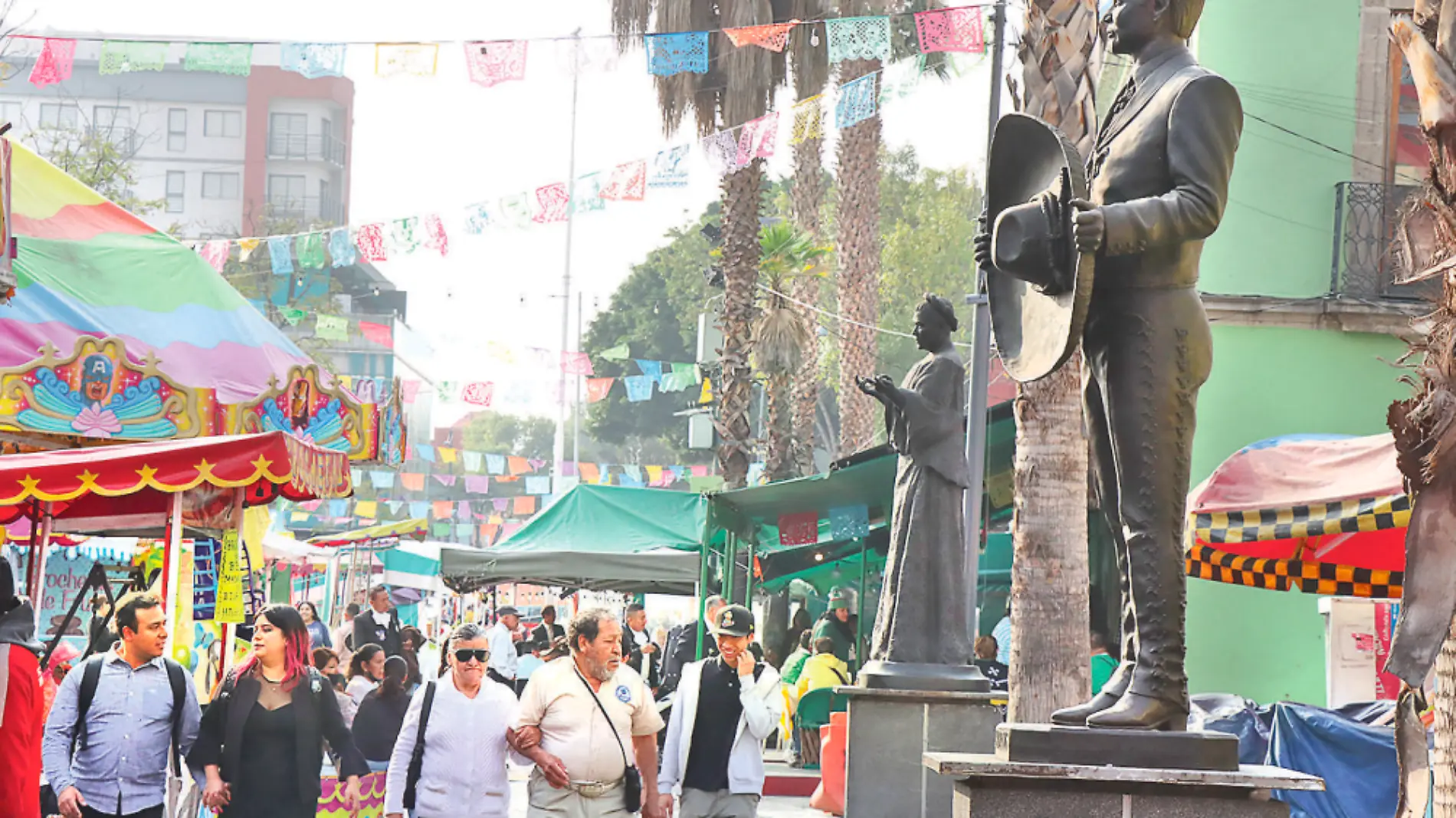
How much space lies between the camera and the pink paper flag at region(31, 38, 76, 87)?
19.6 m

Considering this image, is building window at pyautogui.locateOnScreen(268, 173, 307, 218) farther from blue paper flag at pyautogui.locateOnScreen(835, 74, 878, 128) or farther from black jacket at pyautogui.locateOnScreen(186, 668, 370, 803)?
black jacket at pyautogui.locateOnScreen(186, 668, 370, 803)

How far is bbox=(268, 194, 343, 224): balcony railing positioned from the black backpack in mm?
79600

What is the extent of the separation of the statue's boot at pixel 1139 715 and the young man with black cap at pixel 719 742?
5.21 meters

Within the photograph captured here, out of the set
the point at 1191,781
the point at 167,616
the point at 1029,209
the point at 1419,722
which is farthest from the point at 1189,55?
the point at 167,616

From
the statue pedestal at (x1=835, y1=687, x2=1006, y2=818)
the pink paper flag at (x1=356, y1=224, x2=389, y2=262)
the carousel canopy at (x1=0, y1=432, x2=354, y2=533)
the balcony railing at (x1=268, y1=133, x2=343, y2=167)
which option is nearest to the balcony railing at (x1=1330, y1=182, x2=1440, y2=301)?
the statue pedestal at (x1=835, y1=687, x2=1006, y2=818)

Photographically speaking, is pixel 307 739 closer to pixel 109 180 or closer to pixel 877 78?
pixel 877 78

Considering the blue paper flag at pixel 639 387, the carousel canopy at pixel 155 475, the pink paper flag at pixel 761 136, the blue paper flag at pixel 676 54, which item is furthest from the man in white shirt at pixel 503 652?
the blue paper flag at pixel 639 387

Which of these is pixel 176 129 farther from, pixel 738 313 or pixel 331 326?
pixel 738 313

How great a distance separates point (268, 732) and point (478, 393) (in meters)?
38.0

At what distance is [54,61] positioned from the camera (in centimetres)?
1986

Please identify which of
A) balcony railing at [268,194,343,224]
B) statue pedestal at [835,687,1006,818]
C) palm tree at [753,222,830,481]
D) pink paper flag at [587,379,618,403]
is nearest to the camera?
statue pedestal at [835,687,1006,818]

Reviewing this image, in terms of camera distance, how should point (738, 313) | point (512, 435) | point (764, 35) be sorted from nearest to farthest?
point (764, 35)
point (738, 313)
point (512, 435)

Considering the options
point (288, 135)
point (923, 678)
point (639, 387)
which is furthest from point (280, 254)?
point (288, 135)

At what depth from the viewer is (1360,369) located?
1602 cm
